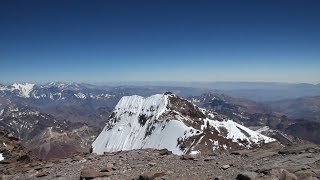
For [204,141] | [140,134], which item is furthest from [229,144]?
[140,134]

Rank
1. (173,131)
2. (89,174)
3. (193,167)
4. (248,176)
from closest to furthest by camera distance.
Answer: (248,176) → (89,174) → (193,167) → (173,131)

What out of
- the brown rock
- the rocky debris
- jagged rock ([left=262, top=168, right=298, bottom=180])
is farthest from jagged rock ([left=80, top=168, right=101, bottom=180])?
the brown rock

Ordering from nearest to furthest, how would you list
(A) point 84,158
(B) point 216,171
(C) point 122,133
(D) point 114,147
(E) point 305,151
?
(B) point 216,171, (E) point 305,151, (A) point 84,158, (D) point 114,147, (C) point 122,133

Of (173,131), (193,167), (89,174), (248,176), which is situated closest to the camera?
(248,176)

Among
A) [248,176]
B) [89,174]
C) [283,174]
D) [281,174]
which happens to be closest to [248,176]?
[248,176]

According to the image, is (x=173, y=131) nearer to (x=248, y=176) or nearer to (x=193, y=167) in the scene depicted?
(x=193, y=167)

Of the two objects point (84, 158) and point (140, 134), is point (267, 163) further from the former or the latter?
point (140, 134)

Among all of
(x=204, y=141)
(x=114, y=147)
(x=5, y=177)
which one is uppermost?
(x=5, y=177)
